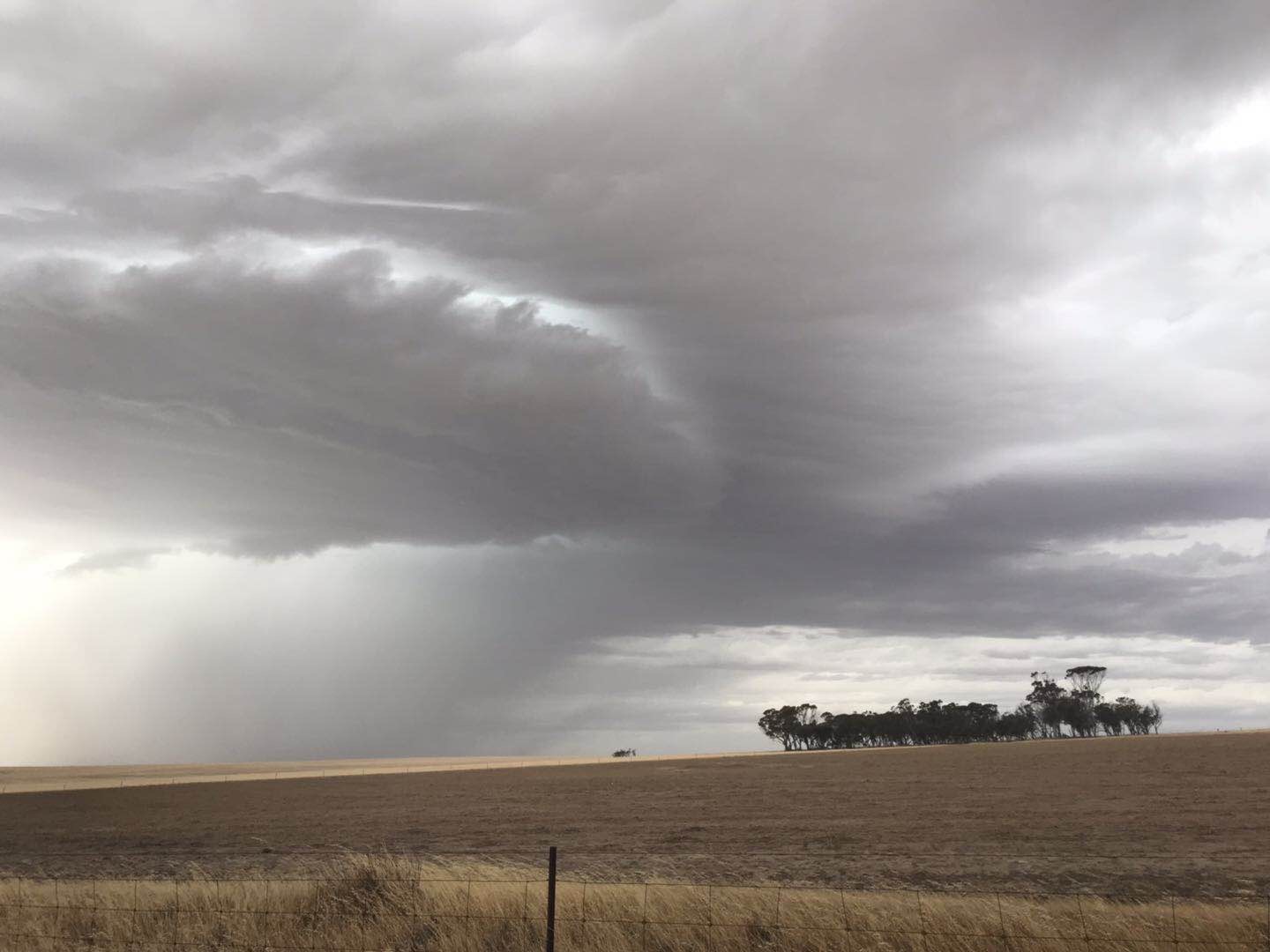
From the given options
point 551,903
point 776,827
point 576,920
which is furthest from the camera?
point 776,827

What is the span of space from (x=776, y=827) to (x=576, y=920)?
106 feet

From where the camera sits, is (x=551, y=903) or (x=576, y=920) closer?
(x=551, y=903)

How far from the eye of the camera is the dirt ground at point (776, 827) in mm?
31656

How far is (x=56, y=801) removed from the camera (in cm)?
8612

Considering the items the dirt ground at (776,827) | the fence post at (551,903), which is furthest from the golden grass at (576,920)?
the dirt ground at (776,827)

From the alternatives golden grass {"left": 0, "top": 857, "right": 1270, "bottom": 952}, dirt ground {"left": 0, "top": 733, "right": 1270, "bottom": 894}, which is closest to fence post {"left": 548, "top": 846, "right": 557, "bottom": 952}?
golden grass {"left": 0, "top": 857, "right": 1270, "bottom": 952}

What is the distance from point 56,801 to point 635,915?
87.7m

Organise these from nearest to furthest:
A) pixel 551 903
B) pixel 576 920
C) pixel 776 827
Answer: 1. pixel 551 903
2. pixel 576 920
3. pixel 776 827

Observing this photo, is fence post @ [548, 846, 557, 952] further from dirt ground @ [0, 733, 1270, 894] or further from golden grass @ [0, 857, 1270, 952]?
dirt ground @ [0, 733, 1270, 894]

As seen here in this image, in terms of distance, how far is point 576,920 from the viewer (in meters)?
15.9

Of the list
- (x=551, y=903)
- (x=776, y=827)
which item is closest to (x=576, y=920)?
(x=551, y=903)

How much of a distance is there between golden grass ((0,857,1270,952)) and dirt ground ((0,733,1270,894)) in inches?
442

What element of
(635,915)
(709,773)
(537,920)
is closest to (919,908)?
(635,915)

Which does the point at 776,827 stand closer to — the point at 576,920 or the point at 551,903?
the point at 576,920
